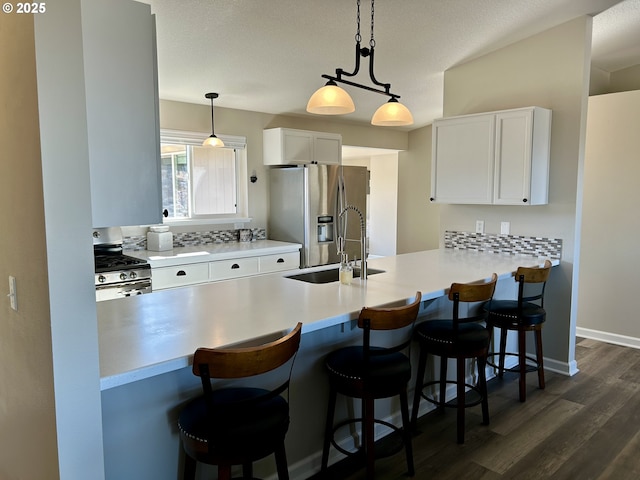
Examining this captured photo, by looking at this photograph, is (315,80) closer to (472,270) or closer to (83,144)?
(472,270)

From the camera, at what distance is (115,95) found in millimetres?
1570

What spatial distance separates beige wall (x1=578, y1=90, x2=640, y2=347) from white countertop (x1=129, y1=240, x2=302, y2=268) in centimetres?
292

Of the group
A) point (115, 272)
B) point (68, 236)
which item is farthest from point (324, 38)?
point (68, 236)

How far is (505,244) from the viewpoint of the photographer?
397 cm

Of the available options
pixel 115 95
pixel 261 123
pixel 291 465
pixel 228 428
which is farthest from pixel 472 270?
pixel 261 123

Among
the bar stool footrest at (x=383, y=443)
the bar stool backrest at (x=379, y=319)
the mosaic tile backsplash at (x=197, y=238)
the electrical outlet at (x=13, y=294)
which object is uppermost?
the electrical outlet at (x=13, y=294)

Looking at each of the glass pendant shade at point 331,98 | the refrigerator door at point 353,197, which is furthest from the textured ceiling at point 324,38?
the refrigerator door at point 353,197

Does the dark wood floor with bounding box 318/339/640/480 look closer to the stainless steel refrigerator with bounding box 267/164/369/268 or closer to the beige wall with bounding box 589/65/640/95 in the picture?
the stainless steel refrigerator with bounding box 267/164/369/268

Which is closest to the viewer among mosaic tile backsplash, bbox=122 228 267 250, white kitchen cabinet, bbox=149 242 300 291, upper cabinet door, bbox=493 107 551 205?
upper cabinet door, bbox=493 107 551 205

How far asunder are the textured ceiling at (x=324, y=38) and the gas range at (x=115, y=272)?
150 cm

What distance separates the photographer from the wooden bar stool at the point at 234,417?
1.46m

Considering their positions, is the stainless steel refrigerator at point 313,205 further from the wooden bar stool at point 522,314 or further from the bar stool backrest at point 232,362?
the bar stool backrest at point 232,362

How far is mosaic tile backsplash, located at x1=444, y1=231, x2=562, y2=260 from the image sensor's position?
370cm

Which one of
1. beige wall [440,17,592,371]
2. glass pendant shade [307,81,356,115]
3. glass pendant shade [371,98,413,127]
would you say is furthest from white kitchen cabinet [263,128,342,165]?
glass pendant shade [307,81,356,115]
